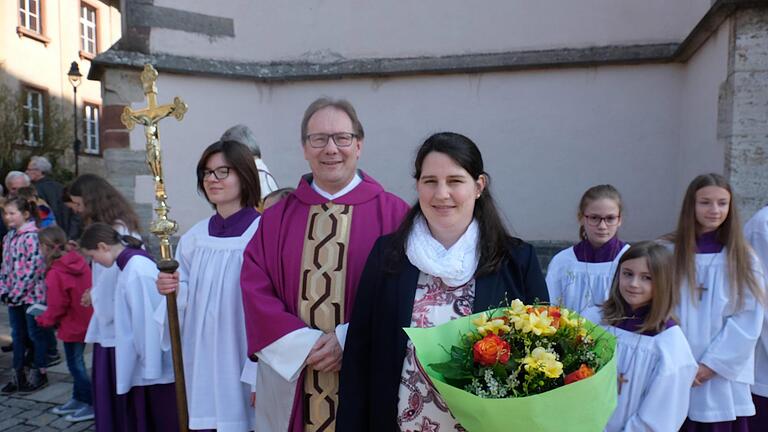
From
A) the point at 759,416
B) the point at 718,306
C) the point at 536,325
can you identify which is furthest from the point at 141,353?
the point at 759,416

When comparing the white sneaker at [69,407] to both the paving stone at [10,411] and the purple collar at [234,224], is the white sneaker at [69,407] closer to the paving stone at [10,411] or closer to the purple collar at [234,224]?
the paving stone at [10,411]

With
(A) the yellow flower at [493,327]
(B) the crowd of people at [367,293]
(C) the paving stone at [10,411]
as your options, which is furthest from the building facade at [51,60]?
(A) the yellow flower at [493,327]

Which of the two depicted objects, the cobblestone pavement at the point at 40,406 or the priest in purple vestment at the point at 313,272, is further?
the cobblestone pavement at the point at 40,406

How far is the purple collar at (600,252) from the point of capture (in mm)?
3494

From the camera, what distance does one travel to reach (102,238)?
3.76m

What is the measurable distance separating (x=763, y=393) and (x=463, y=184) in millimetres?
2812

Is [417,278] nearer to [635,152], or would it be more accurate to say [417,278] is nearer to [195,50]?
[635,152]

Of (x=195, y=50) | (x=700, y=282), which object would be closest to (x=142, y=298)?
(x=700, y=282)

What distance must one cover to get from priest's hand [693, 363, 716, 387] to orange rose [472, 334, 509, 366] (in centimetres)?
193

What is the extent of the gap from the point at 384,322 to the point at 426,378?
9.2 inches

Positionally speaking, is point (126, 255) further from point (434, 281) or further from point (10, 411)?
point (434, 281)

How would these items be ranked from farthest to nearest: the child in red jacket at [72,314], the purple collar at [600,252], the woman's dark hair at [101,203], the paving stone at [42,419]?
1. the child in red jacket at [72,314]
2. the paving stone at [42,419]
3. the woman's dark hair at [101,203]
4. the purple collar at [600,252]

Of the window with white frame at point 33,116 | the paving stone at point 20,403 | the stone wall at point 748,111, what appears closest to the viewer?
the stone wall at point 748,111

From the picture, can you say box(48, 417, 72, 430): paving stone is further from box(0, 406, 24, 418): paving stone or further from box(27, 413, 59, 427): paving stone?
box(0, 406, 24, 418): paving stone
